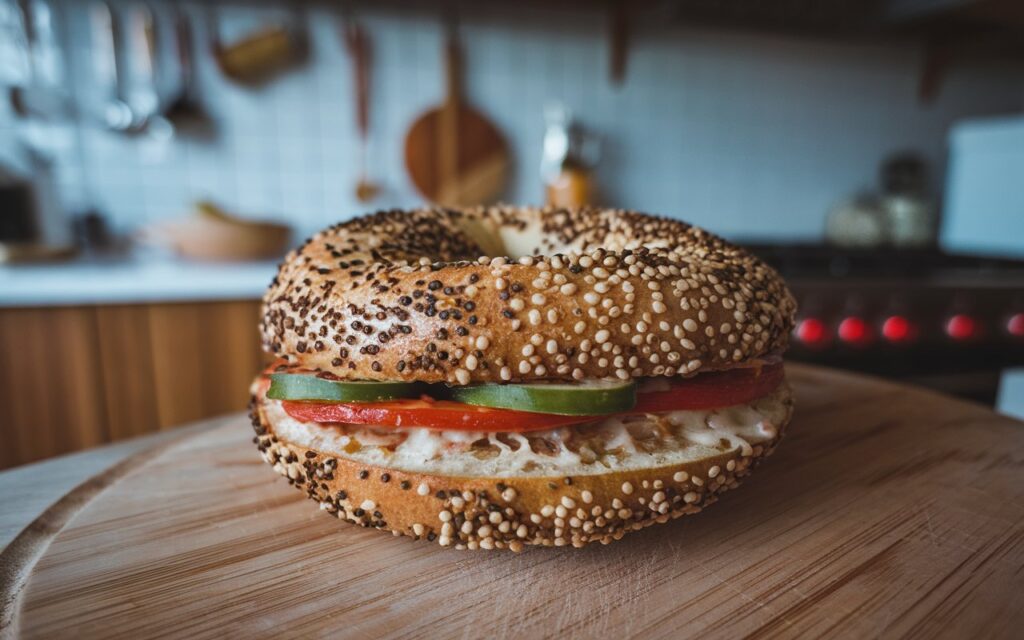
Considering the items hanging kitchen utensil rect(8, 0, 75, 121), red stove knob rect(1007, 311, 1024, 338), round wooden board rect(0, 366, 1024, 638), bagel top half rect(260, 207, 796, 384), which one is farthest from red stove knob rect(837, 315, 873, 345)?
hanging kitchen utensil rect(8, 0, 75, 121)

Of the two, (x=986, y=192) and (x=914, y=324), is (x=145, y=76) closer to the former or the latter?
(x=914, y=324)

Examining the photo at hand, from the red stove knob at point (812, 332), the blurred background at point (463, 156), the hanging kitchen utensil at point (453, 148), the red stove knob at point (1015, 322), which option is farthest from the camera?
the hanging kitchen utensil at point (453, 148)

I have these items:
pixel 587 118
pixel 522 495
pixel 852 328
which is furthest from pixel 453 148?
pixel 522 495

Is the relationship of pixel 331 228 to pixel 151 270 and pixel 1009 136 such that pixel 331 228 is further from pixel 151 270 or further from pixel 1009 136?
pixel 1009 136

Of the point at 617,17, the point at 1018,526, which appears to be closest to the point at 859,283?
the point at 1018,526

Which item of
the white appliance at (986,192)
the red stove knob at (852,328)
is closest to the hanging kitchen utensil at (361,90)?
the red stove knob at (852,328)

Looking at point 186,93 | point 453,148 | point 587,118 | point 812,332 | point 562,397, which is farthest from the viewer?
point 587,118

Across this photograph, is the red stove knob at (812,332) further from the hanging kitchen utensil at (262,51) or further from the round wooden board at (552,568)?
the hanging kitchen utensil at (262,51)
